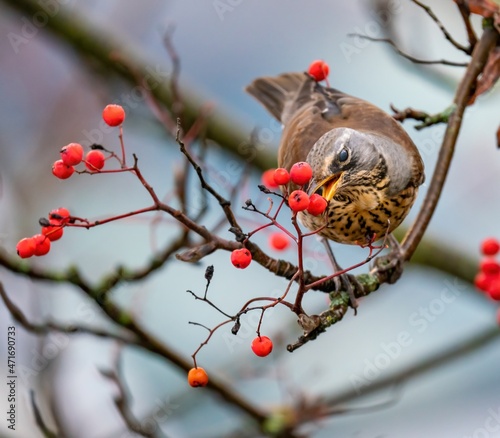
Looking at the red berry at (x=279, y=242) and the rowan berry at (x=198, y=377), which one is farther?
the red berry at (x=279, y=242)

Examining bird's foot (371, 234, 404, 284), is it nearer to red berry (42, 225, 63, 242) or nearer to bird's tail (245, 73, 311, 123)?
red berry (42, 225, 63, 242)

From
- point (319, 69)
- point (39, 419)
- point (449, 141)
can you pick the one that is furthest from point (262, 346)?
point (319, 69)

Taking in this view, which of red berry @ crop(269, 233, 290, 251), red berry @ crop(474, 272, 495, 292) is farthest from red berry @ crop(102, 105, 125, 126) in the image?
red berry @ crop(474, 272, 495, 292)

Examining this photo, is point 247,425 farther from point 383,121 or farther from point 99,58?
point 99,58

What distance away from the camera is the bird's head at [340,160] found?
115 inches

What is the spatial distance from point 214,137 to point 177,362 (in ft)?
6.38

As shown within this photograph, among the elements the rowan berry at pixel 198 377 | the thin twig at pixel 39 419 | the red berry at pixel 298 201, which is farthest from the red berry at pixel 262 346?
the thin twig at pixel 39 419

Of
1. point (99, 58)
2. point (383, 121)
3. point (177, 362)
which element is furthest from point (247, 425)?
point (99, 58)

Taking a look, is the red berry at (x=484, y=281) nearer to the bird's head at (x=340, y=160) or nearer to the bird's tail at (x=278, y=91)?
the bird's head at (x=340, y=160)

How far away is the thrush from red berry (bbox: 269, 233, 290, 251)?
165 millimetres

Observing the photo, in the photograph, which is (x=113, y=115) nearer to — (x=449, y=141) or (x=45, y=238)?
(x=45, y=238)

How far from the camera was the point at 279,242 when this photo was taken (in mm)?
3445

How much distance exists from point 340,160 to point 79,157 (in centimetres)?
121

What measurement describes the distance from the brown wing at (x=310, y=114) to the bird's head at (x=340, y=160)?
10.6 inches
